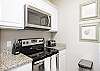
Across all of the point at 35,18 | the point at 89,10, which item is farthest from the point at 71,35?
the point at 35,18

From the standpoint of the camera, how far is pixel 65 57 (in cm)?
299

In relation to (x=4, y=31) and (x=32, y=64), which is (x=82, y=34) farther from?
(x=4, y=31)

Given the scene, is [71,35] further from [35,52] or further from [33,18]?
[33,18]

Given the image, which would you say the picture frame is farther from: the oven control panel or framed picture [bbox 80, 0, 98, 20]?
the oven control panel

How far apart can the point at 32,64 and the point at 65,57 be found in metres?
1.54

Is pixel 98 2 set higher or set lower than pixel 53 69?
higher

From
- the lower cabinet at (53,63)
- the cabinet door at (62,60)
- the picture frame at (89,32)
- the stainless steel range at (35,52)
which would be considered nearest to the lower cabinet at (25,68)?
the stainless steel range at (35,52)

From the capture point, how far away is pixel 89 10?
8.25ft

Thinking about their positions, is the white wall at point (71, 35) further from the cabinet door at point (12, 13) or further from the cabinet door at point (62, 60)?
the cabinet door at point (12, 13)

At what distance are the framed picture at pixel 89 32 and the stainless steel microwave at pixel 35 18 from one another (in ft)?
2.98

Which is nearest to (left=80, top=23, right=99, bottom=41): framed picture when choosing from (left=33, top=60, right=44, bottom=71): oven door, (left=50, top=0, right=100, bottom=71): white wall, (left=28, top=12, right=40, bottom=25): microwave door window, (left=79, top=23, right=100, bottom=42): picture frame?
(left=79, top=23, right=100, bottom=42): picture frame

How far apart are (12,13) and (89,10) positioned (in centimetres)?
183

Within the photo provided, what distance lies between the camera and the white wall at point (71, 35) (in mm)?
2586

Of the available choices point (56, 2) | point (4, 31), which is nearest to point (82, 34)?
point (56, 2)
